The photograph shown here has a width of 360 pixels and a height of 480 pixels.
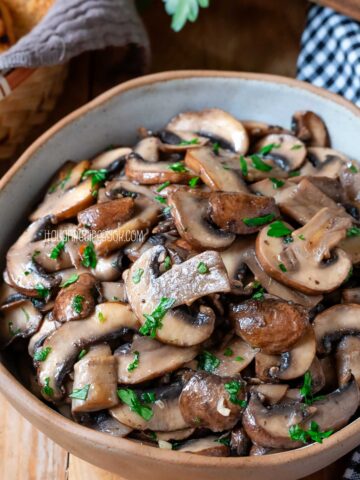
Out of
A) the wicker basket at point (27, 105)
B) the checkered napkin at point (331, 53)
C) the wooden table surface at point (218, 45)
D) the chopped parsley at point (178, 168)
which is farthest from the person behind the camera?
the wooden table surface at point (218, 45)

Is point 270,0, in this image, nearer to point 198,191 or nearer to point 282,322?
point 198,191

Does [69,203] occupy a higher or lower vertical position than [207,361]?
higher

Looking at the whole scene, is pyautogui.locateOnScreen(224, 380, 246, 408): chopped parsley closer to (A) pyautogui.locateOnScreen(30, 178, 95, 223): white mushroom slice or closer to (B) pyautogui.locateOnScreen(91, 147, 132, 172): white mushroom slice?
(A) pyautogui.locateOnScreen(30, 178, 95, 223): white mushroom slice

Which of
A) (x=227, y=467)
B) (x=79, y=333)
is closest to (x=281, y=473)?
(x=227, y=467)

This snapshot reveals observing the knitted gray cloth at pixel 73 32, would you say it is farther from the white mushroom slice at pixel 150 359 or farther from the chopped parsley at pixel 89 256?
the white mushroom slice at pixel 150 359

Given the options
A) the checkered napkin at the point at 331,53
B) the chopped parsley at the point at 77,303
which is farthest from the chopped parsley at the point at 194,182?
the checkered napkin at the point at 331,53

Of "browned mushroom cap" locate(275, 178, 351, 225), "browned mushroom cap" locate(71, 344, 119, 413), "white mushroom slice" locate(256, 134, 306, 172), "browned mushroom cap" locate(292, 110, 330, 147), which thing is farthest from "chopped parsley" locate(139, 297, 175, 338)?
"browned mushroom cap" locate(292, 110, 330, 147)

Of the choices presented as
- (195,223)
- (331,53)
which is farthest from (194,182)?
(331,53)

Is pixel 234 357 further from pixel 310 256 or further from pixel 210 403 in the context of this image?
pixel 310 256
